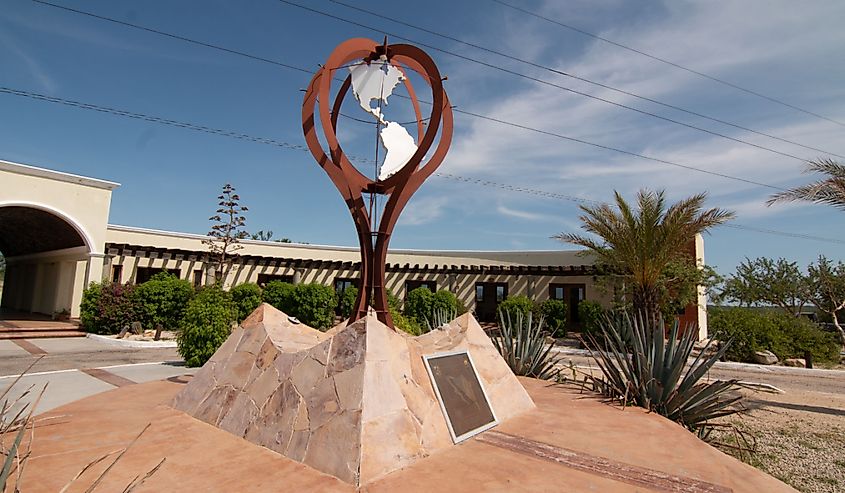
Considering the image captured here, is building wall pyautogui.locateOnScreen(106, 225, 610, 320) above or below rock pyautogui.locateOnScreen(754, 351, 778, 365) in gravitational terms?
above

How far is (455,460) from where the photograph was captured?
3.91 metres

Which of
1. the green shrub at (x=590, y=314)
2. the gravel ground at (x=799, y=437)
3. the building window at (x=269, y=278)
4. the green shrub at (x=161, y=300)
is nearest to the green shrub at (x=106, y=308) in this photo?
the green shrub at (x=161, y=300)

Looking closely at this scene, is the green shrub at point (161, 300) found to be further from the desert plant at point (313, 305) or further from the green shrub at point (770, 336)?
the green shrub at point (770, 336)

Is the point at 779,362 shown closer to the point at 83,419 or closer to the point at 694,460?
the point at 694,460

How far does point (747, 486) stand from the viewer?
3752 mm

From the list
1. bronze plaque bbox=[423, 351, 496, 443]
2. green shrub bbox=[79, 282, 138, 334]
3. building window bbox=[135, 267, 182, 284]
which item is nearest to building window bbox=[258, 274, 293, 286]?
building window bbox=[135, 267, 182, 284]

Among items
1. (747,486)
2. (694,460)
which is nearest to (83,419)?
(694,460)

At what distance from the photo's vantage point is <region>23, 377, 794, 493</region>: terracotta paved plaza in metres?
3.42

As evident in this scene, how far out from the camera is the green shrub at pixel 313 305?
1800 cm

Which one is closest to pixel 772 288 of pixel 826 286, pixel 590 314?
pixel 826 286

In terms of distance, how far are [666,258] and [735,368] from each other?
12.1 ft

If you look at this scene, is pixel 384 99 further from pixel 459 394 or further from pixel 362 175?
pixel 459 394

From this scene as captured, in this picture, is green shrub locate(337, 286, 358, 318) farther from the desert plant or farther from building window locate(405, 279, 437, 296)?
building window locate(405, 279, 437, 296)

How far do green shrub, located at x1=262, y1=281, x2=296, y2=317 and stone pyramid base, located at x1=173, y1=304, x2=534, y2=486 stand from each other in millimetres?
13139
